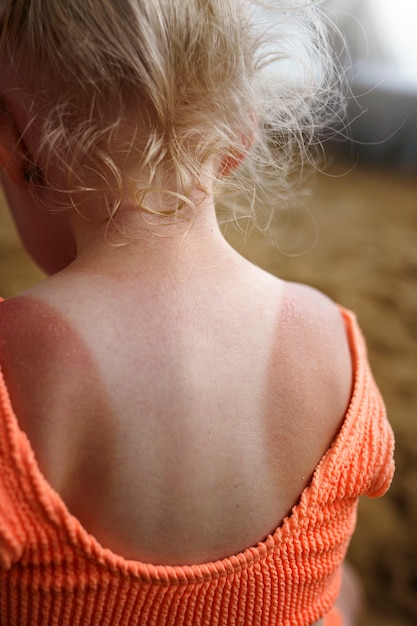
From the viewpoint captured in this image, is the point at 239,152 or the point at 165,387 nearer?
the point at 165,387

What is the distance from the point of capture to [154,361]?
0.56 metres

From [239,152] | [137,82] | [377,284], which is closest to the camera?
[137,82]

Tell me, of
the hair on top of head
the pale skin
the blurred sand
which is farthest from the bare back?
the blurred sand

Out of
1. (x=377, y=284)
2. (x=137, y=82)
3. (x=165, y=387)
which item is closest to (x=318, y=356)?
(x=165, y=387)

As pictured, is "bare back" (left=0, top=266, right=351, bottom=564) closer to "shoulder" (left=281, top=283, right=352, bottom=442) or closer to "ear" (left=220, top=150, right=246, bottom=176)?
"shoulder" (left=281, top=283, right=352, bottom=442)

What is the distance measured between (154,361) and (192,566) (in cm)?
18

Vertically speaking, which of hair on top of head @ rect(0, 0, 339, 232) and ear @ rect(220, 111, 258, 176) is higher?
hair on top of head @ rect(0, 0, 339, 232)

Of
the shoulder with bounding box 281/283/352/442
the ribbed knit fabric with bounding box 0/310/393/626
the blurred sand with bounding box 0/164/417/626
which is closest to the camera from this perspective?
the ribbed knit fabric with bounding box 0/310/393/626

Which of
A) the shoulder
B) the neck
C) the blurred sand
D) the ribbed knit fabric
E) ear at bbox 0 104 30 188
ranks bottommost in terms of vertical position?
the blurred sand

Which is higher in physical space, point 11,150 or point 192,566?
point 11,150

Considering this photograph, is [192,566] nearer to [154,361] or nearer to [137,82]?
[154,361]

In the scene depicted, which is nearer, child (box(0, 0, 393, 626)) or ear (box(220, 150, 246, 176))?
child (box(0, 0, 393, 626))

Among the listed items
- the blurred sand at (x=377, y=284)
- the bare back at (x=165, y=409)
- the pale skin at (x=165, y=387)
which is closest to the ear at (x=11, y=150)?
the pale skin at (x=165, y=387)

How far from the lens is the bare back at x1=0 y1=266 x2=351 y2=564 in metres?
0.54
